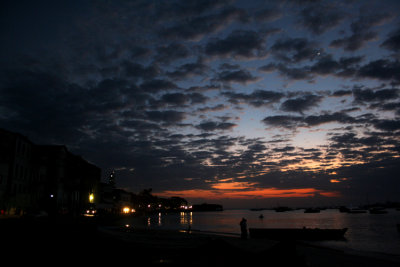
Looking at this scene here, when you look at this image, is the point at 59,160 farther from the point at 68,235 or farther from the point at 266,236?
the point at 266,236

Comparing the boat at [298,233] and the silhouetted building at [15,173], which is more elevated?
the silhouetted building at [15,173]

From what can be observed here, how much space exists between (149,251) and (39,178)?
50.1 meters

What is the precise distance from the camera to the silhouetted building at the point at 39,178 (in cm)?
4994

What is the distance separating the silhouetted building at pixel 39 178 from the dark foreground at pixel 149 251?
90.7ft

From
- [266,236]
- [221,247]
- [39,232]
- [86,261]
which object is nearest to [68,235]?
[39,232]

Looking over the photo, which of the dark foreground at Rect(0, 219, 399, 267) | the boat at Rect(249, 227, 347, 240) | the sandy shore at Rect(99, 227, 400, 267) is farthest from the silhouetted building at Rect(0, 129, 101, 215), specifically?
the boat at Rect(249, 227, 347, 240)

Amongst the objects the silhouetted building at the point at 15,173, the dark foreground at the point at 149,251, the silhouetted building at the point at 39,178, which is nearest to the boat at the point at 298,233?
the dark foreground at the point at 149,251

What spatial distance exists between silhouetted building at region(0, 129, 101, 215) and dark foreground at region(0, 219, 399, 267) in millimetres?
27636

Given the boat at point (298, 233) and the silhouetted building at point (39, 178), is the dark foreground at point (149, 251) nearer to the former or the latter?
the boat at point (298, 233)

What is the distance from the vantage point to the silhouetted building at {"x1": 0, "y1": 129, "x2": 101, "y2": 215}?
4994 centimetres

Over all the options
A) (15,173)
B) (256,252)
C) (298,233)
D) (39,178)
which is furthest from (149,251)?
(39,178)

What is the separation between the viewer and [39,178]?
59906 mm

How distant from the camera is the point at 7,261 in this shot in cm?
1544

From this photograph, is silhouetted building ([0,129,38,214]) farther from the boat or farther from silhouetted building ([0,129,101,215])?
the boat
